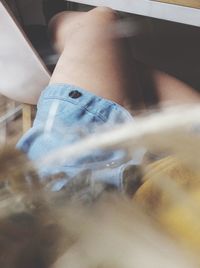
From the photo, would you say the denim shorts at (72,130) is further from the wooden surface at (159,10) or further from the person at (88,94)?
the wooden surface at (159,10)

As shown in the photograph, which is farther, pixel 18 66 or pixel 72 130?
pixel 18 66

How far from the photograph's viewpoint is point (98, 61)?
48 cm

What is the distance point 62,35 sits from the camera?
26.7 inches

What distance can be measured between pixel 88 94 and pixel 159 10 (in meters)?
0.28

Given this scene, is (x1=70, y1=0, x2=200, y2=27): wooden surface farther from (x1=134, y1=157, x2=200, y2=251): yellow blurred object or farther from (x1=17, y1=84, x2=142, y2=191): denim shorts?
(x1=134, y1=157, x2=200, y2=251): yellow blurred object

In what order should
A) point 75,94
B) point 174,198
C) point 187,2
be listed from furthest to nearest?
point 187,2 → point 75,94 → point 174,198

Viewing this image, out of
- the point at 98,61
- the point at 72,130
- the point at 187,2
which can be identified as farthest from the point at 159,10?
the point at 72,130

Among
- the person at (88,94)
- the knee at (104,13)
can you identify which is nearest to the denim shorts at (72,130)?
the person at (88,94)

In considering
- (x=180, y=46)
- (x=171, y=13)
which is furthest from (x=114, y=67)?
(x=180, y=46)

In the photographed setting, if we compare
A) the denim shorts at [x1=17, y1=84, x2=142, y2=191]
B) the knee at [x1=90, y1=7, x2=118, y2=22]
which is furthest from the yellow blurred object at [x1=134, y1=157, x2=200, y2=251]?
the knee at [x1=90, y1=7, x2=118, y2=22]

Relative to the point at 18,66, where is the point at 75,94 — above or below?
above

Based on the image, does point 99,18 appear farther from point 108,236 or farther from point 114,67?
point 108,236

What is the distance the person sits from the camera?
238mm

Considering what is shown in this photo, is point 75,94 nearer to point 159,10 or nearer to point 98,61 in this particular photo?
point 98,61
